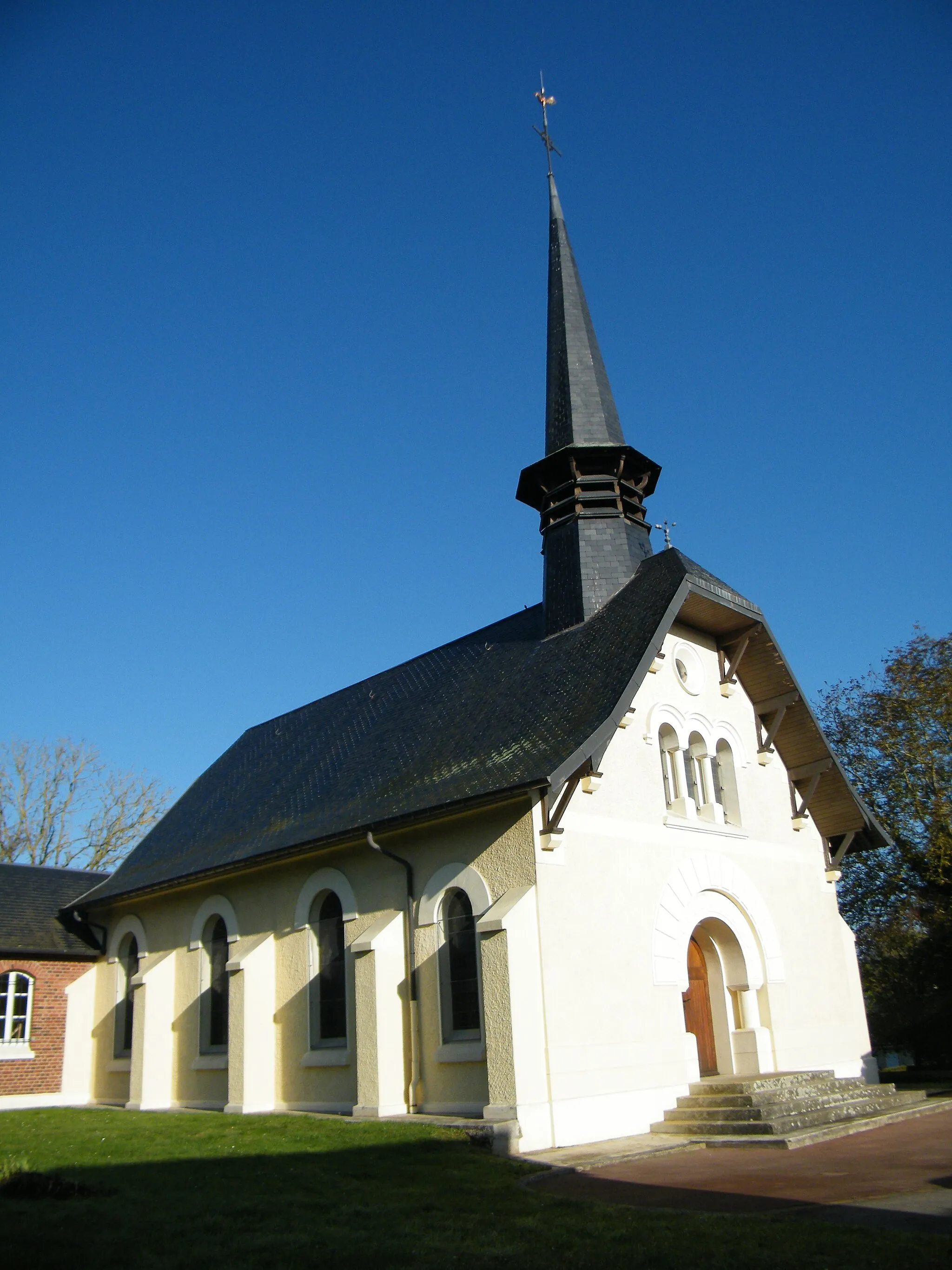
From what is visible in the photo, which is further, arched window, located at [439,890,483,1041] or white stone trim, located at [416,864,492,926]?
arched window, located at [439,890,483,1041]

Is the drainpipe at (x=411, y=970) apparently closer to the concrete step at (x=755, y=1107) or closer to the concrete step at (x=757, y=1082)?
the concrete step at (x=755, y=1107)

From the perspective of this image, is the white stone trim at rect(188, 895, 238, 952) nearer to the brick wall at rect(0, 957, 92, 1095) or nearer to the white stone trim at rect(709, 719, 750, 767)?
the brick wall at rect(0, 957, 92, 1095)

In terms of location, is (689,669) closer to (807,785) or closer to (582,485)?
(807,785)

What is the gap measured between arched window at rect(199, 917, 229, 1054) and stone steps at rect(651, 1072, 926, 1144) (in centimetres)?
872

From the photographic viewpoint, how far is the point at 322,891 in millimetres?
17219

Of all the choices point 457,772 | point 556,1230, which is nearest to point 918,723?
point 457,772

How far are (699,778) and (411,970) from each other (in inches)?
229

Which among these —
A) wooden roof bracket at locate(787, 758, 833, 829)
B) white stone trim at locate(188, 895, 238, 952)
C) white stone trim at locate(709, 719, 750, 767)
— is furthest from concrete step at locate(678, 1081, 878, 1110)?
white stone trim at locate(188, 895, 238, 952)

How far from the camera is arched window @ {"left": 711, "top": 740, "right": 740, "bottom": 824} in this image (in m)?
18.0

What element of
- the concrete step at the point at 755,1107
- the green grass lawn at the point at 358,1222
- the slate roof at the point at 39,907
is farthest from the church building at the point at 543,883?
the green grass lawn at the point at 358,1222

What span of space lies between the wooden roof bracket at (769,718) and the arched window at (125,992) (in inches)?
522

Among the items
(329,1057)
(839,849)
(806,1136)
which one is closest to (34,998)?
(329,1057)

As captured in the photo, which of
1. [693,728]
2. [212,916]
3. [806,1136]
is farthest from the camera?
[212,916]

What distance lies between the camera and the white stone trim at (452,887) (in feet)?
A: 47.1
